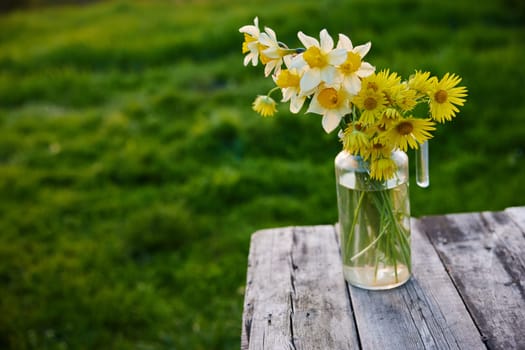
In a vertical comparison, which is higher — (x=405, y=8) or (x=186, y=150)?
(x=405, y=8)

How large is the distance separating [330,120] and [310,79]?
0.36 feet

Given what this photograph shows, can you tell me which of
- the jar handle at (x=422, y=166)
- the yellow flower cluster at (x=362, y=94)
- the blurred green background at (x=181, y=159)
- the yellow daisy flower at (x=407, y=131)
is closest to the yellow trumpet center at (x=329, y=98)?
the yellow flower cluster at (x=362, y=94)

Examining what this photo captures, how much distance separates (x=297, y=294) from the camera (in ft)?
4.97

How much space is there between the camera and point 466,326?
133cm

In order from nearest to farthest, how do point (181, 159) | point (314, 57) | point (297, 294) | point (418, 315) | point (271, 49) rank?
point (314, 57)
point (271, 49)
point (418, 315)
point (297, 294)
point (181, 159)

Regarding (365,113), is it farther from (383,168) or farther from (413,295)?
(413,295)

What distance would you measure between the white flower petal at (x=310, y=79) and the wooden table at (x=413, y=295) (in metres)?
0.55

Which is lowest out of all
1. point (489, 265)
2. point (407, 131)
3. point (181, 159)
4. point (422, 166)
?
point (181, 159)

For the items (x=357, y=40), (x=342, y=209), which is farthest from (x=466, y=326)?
(x=357, y=40)

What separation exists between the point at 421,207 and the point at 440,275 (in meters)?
1.76

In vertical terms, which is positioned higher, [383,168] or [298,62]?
[298,62]

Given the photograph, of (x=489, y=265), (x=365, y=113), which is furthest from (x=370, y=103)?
(x=489, y=265)

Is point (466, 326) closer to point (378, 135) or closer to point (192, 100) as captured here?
point (378, 135)

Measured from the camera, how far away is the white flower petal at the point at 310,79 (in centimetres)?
118
